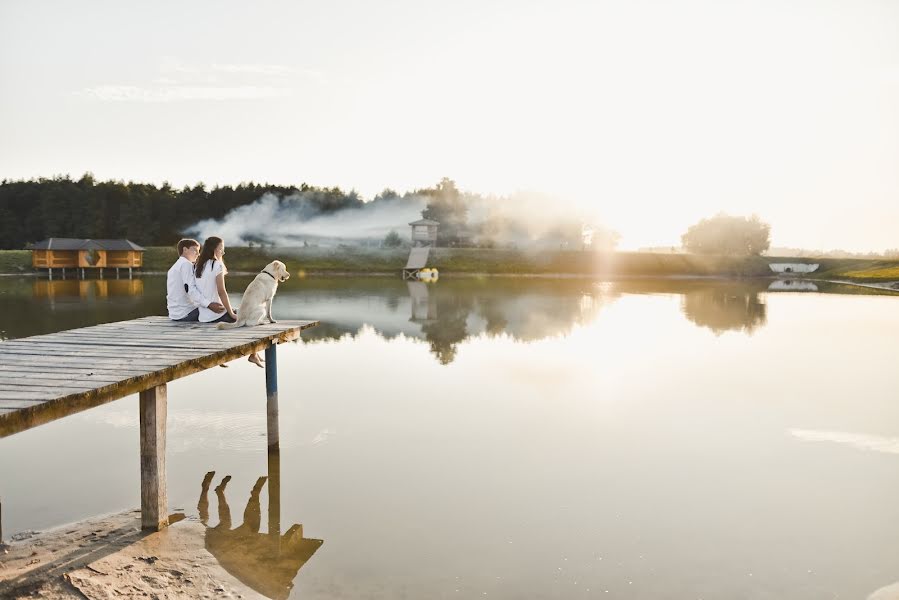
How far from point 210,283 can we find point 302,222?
98302mm

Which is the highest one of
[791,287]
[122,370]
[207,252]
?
[207,252]

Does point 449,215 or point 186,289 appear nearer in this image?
point 186,289

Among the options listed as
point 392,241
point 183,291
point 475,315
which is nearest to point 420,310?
point 475,315

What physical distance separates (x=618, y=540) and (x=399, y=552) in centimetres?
259

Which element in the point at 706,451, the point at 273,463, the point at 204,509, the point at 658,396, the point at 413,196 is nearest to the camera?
the point at 204,509

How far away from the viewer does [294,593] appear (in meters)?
6.66

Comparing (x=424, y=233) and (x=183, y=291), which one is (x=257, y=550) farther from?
(x=424, y=233)

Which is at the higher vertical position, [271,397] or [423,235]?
[423,235]

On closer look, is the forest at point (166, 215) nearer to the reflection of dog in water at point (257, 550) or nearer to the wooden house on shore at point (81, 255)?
the wooden house on shore at point (81, 255)

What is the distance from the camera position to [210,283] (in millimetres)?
10906

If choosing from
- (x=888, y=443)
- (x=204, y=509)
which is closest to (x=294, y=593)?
(x=204, y=509)

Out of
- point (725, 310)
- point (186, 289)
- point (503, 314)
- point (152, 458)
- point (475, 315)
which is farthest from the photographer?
point (725, 310)

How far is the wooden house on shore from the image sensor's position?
6850cm

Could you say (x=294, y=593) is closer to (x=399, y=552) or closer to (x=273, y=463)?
(x=399, y=552)
